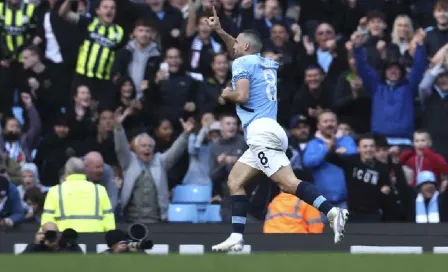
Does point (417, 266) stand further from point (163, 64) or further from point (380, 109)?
point (163, 64)

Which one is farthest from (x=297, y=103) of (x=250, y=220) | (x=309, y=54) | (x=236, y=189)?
(x=236, y=189)

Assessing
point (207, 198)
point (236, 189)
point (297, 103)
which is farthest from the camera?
point (297, 103)

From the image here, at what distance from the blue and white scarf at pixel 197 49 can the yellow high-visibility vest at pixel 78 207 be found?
4.46 m

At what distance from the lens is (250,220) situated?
1484 cm

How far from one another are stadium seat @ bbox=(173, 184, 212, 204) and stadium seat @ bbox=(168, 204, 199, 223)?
0.27 meters

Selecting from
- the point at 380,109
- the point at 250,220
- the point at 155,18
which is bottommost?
the point at 250,220

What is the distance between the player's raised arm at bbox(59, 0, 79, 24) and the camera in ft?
60.8

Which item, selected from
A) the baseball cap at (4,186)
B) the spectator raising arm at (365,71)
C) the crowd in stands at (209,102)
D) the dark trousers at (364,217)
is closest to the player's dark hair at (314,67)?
the crowd in stands at (209,102)

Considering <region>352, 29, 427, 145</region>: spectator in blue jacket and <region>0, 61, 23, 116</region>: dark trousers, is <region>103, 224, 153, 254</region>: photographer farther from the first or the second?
<region>0, 61, 23, 116</region>: dark trousers

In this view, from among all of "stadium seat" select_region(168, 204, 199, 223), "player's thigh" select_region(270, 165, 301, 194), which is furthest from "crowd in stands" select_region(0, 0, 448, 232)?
"player's thigh" select_region(270, 165, 301, 194)

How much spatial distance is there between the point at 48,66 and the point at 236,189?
23.7ft

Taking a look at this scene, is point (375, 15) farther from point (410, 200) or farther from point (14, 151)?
point (14, 151)

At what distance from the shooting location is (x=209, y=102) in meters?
17.3

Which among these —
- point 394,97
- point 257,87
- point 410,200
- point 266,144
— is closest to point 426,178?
point 410,200
